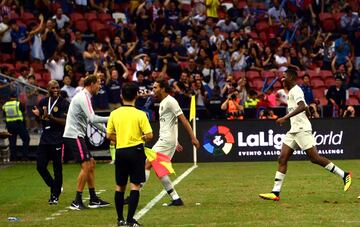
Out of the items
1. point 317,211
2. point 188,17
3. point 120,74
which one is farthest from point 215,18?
point 317,211

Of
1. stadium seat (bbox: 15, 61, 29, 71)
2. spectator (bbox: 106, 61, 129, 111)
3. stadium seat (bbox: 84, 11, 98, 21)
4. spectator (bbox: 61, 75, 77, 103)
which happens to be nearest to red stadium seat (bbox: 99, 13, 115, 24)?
stadium seat (bbox: 84, 11, 98, 21)

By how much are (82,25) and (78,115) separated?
1944 cm

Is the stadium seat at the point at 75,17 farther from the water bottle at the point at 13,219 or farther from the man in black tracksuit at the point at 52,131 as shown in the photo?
the water bottle at the point at 13,219

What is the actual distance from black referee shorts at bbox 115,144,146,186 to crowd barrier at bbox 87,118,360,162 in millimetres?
13906

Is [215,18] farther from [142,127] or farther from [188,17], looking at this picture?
[142,127]

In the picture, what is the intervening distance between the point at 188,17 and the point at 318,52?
4.94 metres

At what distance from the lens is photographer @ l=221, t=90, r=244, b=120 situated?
28.3m

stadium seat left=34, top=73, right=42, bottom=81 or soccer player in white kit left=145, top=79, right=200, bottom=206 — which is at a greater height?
stadium seat left=34, top=73, right=42, bottom=81

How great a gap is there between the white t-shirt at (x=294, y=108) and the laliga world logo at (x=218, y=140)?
10331mm

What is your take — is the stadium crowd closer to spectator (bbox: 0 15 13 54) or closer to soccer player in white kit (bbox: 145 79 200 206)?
spectator (bbox: 0 15 13 54)

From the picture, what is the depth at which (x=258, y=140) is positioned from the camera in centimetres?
2706

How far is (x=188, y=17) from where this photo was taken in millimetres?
35562

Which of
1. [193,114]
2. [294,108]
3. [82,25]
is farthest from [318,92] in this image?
[294,108]

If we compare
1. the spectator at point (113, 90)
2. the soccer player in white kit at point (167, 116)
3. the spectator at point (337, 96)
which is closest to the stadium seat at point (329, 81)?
the spectator at point (337, 96)
